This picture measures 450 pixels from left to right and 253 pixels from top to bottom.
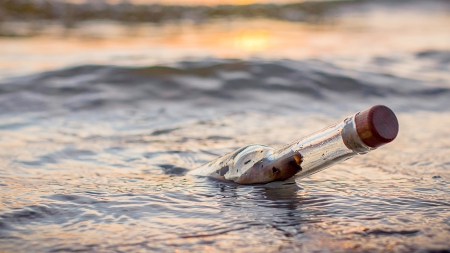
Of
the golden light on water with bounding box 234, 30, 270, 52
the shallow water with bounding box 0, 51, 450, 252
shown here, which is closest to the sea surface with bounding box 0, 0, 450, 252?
the shallow water with bounding box 0, 51, 450, 252

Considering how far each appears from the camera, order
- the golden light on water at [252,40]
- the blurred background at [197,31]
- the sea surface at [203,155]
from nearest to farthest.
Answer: the sea surface at [203,155]
the blurred background at [197,31]
the golden light on water at [252,40]

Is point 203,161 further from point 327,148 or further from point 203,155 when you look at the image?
point 327,148

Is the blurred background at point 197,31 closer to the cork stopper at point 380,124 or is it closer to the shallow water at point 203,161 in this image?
the shallow water at point 203,161

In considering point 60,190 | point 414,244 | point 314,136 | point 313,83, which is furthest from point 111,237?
point 313,83

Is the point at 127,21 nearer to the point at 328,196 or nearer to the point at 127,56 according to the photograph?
the point at 127,56

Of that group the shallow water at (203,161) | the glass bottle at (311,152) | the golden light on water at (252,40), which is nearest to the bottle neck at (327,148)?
the glass bottle at (311,152)

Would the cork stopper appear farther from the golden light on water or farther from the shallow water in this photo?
the golden light on water

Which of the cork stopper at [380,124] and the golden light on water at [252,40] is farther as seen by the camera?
the golden light on water at [252,40]
